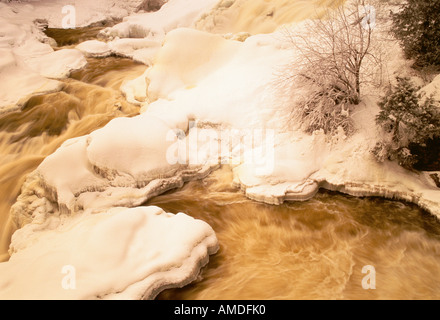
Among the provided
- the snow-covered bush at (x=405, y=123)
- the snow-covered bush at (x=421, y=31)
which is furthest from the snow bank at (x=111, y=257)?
the snow-covered bush at (x=421, y=31)

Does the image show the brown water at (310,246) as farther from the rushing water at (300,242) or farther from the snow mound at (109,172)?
the snow mound at (109,172)

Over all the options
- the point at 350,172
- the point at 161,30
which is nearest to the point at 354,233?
the point at 350,172

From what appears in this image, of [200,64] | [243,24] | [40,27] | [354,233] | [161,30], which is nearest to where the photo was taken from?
[354,233]

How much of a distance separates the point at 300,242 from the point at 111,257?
1.87 meters

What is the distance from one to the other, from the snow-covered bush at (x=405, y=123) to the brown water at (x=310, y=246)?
610mm

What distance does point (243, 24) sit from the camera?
8.58 m

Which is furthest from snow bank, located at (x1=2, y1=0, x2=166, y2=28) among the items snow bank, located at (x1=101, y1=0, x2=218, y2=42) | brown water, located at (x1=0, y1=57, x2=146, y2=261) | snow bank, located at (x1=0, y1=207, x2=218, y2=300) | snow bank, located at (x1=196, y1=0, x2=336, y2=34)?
snow bank, located at (x1=0, y1=207, x2=218, y2=300)

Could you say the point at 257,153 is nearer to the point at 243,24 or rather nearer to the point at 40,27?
the point at 243,24

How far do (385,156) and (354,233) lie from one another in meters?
1.13

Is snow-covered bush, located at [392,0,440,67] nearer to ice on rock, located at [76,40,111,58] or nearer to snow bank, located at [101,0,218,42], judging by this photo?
snow bank, located at [101,0,218,42]

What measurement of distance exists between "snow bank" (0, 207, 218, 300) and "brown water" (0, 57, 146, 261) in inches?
53.3

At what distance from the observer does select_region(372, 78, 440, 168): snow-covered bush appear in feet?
13.2

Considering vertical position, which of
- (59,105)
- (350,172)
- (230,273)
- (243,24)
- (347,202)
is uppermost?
(243,24)

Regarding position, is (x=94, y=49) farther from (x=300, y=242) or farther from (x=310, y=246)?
(x=310, y=246)
